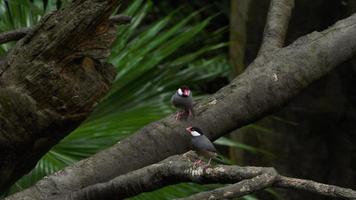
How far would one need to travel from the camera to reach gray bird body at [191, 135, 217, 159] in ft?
5.37

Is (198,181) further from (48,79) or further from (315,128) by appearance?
(315,128)

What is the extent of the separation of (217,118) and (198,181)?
306mm

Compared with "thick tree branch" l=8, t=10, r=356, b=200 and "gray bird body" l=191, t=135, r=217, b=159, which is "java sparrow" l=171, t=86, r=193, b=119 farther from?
"gray bird body" l=191, t=135, r=217, b=159

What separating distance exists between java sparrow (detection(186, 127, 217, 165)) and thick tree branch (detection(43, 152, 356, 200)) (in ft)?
0.24

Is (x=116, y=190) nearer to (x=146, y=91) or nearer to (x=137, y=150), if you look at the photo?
(x=137, y=150)

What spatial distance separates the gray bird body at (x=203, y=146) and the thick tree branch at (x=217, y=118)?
0.08 metres

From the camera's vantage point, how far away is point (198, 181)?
1.48 metres

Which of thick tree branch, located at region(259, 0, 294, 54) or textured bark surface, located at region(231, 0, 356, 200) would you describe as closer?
thick tree branch, located at region(259, 0, 294, 54)

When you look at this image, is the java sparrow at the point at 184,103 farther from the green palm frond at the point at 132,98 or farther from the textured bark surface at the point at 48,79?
the green palm frond at the point at 132,98

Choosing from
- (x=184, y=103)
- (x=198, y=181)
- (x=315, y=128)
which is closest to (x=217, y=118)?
(x=184, y=103)

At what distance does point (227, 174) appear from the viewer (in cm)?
144

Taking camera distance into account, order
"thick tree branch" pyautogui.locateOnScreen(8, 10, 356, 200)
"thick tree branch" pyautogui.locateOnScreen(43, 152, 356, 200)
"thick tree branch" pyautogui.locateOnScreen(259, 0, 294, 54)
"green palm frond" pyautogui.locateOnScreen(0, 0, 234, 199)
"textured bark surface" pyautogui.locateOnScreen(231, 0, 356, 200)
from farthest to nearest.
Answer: "textured bark surface" pyautogui.locateOnScreen(231, 0, 356, 200) < "green palm frond" pyautogui.locateOnScreen(0, 0, 234, 199) < "thick tree branch" pyautogui.locateOnScreen(259, 0, 294, 54) < "thick tree branch" pyautogui.locateOnScreen(8, 10, 356, 200) < "thick tree branch" pyautogui.locateOnScreen(43, 152, 356, 200)

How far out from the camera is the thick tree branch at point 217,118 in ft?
5.76

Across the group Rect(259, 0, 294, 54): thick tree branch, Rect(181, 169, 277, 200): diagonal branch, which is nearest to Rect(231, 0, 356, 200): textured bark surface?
Rect(259, 0, 294, 54): thick tree branch
